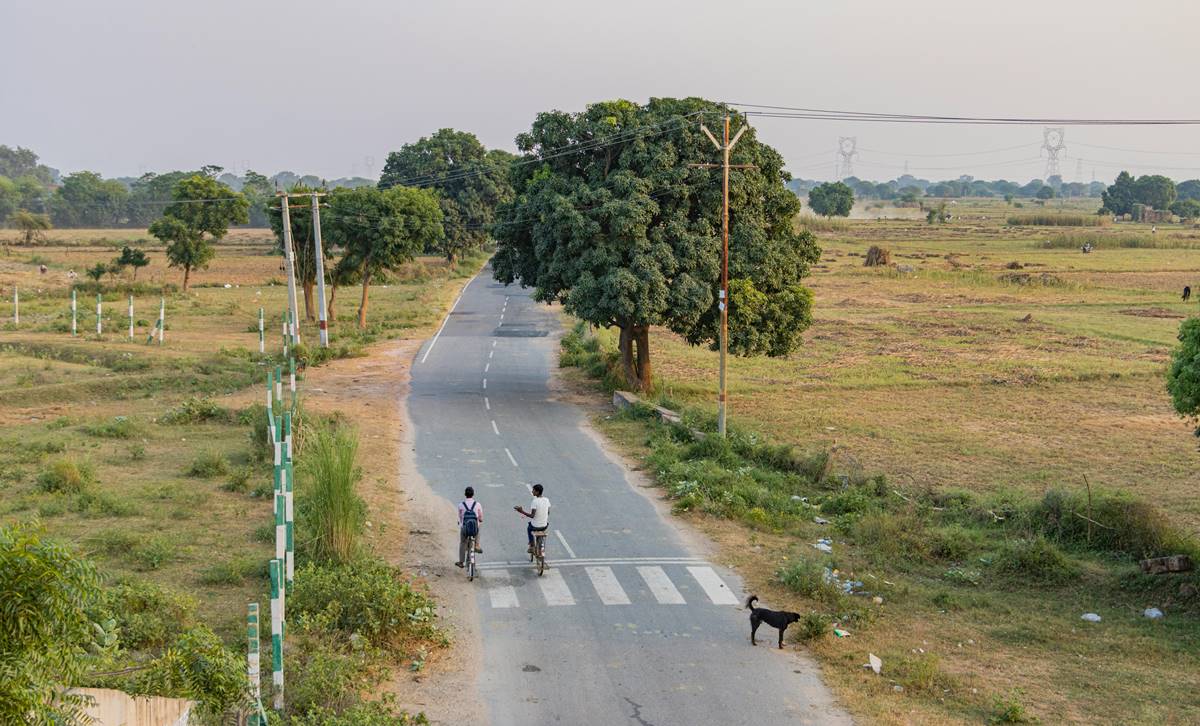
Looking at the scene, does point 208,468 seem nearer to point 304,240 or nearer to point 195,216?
point 304,240

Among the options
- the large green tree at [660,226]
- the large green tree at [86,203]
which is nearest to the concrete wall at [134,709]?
the large green tree at [660,226]

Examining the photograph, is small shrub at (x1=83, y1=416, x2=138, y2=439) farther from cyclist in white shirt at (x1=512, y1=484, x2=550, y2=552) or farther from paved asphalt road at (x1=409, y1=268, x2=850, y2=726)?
cyclist in white shirt at (x1=512, y1=484, x2=550, y2=552)

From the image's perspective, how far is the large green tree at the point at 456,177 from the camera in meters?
88.6

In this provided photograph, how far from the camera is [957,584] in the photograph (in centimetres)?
1831

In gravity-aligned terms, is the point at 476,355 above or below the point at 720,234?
below

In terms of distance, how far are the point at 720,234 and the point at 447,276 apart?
2041 inches

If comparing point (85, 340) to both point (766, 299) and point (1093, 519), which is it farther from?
point (1093, 519)

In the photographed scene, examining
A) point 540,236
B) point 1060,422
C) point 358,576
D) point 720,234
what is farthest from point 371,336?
point 358,576

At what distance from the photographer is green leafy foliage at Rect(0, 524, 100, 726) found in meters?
6.38

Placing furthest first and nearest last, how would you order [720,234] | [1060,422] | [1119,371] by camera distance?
[1119,371] < [720,234] < [1060,422]

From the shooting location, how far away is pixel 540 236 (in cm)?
3462

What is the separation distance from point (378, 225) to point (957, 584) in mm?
38589

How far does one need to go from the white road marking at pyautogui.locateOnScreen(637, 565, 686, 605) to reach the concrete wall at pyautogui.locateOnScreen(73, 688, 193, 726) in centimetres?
914

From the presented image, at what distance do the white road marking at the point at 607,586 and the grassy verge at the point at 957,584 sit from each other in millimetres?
2364
